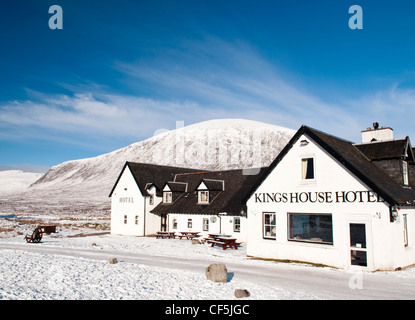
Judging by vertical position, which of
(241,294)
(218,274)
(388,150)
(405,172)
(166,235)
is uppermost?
(388,150)

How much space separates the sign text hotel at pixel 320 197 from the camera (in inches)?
690

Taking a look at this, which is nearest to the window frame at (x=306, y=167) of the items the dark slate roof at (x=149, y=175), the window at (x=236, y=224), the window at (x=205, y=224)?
the window at (x=236, y=224)

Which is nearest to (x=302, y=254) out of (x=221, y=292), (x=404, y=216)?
(x=404, y=216)

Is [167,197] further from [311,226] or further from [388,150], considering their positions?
[388,150]

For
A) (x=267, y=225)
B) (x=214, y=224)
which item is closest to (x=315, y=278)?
(x=267, y=225)

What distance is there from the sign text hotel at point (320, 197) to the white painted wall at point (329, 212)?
0.53 feet

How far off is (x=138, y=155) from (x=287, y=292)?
192722 mm

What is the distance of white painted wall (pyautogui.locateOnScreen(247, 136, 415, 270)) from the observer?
55.6ft

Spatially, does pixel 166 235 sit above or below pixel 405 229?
below

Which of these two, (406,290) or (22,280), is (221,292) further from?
(22,280)

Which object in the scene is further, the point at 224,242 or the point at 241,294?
the point at 224,242

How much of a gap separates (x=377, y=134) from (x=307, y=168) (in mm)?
8532

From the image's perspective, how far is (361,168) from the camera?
61.6 feet

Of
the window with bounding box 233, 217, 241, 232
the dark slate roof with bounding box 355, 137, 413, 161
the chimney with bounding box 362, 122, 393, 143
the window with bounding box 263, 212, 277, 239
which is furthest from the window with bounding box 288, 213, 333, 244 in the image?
the dark slate roof with bounding box 355, 137, 413, 161
